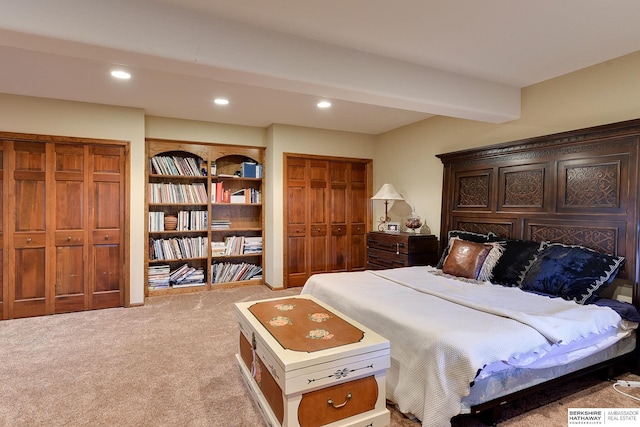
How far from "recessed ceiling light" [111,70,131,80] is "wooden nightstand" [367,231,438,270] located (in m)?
3.24

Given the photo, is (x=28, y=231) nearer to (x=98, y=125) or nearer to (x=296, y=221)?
(x=98, y=125)

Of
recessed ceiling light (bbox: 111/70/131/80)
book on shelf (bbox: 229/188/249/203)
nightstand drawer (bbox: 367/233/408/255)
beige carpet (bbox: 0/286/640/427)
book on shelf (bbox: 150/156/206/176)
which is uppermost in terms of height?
recessed ceiling light (bbox: 111/70/131/80)

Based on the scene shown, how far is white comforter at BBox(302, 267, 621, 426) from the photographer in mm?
1652

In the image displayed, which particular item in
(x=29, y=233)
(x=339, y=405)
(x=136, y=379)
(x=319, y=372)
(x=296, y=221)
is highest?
(x=296, y=221)

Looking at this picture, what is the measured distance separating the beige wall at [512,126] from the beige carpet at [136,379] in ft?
6.74

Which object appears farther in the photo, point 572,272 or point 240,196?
point 240,196

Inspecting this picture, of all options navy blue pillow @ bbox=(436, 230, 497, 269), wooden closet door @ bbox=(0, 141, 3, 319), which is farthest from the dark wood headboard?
wooden closet door @ bbox=(0, 141, 3, 319)

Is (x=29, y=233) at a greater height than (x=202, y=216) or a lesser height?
lesser

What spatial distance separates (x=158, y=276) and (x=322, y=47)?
11.5 ft

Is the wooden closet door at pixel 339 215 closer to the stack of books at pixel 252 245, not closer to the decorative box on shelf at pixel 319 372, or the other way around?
the stack of books at pixel 252 245

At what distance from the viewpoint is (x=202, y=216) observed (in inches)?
184

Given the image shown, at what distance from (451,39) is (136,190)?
11.9ft

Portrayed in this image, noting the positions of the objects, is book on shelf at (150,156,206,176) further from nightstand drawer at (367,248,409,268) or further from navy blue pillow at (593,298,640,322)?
navy blue pillow at (593,298,640,322)

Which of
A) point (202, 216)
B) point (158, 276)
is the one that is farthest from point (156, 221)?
point (158, 276)
